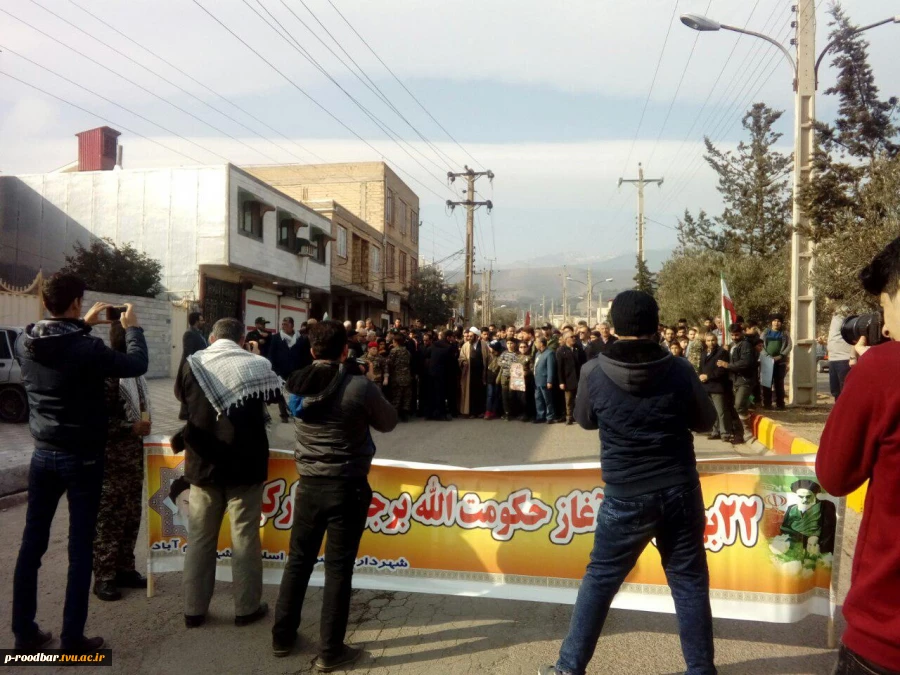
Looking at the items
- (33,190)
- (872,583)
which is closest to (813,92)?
(872,583)

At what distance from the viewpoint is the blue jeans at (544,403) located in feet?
43.8

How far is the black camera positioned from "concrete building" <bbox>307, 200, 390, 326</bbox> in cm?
3124

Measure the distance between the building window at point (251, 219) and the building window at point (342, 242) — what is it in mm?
9324

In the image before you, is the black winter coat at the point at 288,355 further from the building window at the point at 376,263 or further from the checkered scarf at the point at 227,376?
the building window at the point at 376,263

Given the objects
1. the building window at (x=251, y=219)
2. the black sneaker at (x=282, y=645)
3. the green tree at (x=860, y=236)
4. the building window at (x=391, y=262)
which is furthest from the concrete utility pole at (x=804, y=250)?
the building window at (x=391, y=262)

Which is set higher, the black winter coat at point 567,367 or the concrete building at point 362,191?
the concrete building at point 362,191

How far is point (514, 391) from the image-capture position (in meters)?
13.9

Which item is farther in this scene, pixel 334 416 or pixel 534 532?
pixel 534 532

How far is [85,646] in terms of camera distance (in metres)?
3.71

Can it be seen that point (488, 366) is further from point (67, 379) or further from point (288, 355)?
point (67, 379)

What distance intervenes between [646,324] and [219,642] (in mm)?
2924

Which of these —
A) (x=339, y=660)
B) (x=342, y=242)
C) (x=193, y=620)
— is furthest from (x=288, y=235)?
(x=339, y=660)

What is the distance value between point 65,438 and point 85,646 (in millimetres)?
1128

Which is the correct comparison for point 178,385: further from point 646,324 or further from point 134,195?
point 134,195
